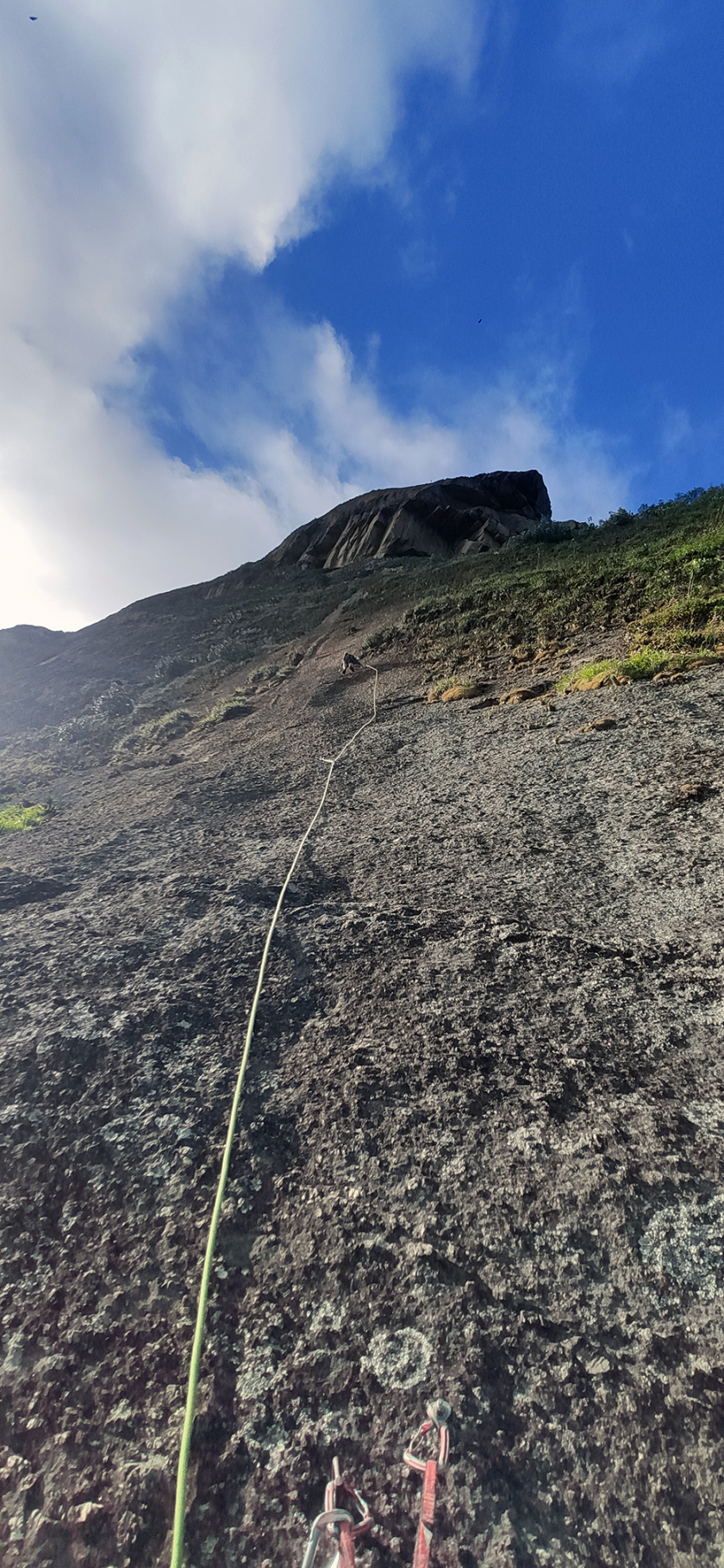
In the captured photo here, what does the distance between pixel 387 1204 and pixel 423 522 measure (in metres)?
35.3

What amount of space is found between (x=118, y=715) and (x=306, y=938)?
40.2 ft

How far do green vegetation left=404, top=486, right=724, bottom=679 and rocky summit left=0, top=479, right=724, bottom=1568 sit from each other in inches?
102

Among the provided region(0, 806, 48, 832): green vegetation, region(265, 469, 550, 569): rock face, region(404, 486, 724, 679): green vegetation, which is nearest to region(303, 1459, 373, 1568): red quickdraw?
region(0, 806, 48, 832): green vegetation

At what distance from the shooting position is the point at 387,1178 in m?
1.99

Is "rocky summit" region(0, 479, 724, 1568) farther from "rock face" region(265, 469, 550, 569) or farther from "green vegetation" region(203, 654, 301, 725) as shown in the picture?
"rock face" region(265, 469, 550, 569)

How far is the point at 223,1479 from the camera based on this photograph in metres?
A: 1.41

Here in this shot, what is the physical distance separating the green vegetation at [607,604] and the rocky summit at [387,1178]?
8.50ft

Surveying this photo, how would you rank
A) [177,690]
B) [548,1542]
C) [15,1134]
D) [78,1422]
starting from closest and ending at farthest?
[548,1542], [78,1422], [15,1134], [177,690]

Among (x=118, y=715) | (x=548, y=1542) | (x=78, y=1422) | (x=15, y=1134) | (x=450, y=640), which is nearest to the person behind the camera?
(x=548, y=1542)

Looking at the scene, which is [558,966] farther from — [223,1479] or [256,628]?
[256,628]

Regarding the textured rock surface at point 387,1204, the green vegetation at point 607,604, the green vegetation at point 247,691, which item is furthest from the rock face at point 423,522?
the textured rock surface at point 387,1204

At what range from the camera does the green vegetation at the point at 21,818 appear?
6495 millimetres

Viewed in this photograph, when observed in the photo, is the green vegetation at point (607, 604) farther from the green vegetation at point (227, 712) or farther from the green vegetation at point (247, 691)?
the green vegetation at point (227, 712)

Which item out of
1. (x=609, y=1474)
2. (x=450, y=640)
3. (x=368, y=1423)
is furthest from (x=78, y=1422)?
(x=450, y=640)
